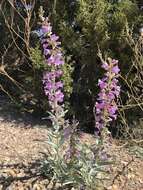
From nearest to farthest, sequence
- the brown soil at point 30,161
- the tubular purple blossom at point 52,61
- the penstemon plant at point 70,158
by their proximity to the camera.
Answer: the tubular purple blossom at point 52,61 < the penstemon plant at point 70,158 < the brown soil at point 30,161

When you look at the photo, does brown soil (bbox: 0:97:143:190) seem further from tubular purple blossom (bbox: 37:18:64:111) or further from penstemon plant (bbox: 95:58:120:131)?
penstemon plant (bbox: 95:58:120:131)

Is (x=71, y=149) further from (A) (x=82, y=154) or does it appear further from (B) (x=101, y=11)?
(B) (x=101, y=11)

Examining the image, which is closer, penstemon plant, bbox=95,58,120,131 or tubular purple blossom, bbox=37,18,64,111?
penstemon plant, bbox=95,58,120,131

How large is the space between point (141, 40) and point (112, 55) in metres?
0.86

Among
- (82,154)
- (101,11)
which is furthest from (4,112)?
(82,154)

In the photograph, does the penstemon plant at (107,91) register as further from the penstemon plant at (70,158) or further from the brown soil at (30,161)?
the brown soil at (30,161)

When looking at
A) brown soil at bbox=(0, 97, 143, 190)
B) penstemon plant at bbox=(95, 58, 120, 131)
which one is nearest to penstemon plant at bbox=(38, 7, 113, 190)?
brown soil at bbox=(0, 97, 143, 190)

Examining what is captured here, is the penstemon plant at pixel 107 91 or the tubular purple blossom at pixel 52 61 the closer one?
the penstemon plant at pixel 107 91

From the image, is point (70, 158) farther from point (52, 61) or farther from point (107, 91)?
point (52, 61)

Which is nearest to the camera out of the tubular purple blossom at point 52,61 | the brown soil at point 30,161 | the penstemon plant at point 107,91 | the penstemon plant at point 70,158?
the penstemon plant at point 107,91

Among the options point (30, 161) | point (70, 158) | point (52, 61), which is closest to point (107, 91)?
point (52, 61)

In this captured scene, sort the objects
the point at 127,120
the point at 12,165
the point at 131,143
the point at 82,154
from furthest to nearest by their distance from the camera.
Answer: the point at 127,120, the point at 131,143, the point at 12,165, the point at 82,154

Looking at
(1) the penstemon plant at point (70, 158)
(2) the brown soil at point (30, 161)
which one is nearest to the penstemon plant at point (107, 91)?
(1) the penstemon plant at point (70, 158)

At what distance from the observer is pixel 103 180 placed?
4848 millimetres
